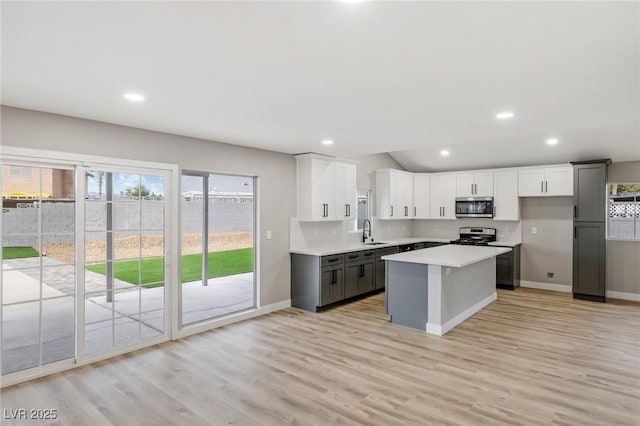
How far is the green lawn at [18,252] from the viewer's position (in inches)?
127

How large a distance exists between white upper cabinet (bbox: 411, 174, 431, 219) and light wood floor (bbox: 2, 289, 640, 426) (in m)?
3.60

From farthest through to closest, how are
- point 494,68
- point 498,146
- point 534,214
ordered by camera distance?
point 534,214, point 498,146, point 494,68

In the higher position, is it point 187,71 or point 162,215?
point 187,71

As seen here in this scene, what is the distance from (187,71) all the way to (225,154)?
99.6 inches

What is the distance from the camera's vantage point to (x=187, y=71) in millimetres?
2432

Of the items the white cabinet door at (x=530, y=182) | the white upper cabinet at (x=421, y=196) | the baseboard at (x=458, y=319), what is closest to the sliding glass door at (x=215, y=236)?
the baseboard at (x=458, y=319)

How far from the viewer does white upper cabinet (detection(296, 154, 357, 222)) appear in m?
5.80

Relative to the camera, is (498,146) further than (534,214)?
No

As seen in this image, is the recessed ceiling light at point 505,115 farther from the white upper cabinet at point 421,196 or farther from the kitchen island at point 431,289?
the white upper cabinet at point 421,196

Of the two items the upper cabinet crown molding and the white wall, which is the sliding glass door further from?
the upper cabinet crown molding

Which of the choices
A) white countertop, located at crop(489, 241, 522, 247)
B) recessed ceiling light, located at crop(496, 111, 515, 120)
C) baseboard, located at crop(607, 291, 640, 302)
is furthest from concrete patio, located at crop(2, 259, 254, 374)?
baseboard, located at crop(607, 291, 640, 302)

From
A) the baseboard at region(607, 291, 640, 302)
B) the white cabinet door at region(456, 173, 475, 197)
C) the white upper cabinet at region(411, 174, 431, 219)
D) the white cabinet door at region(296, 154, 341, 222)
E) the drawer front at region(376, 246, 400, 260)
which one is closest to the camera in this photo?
the white cabinet door at region(296, 154, 341, 222)

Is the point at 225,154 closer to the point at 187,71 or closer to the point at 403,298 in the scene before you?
the point at 187,71

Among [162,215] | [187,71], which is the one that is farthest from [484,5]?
[162,215]
